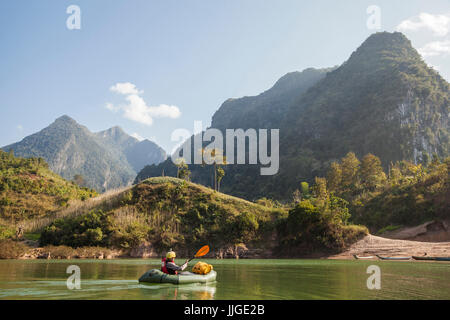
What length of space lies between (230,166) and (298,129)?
41469mm

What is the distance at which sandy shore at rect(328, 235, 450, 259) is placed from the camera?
1575 inches

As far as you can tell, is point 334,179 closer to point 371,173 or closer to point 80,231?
point 371,173

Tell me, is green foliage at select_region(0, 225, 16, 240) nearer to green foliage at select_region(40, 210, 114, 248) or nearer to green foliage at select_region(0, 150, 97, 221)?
green foliage at select_region(40, 210, 114, 248)

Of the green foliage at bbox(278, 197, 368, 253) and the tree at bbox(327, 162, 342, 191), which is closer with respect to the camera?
the green foliage at bbox(278, 197, 368, 253)

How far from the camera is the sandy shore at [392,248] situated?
40.0m

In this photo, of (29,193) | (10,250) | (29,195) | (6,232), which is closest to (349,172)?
(10,250)

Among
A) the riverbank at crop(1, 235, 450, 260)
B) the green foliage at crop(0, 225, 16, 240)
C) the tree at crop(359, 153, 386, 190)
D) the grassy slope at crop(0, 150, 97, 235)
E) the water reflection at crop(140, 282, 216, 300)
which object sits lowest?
the riverbank at crop(1, 235, 450, 260)

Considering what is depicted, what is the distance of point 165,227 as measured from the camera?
2203 inches

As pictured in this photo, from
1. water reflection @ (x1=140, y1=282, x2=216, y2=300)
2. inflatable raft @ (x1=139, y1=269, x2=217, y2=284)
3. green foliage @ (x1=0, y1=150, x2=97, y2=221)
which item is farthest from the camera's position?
green foliage @ (x1=0, y1=150, x2=97, y2=221)

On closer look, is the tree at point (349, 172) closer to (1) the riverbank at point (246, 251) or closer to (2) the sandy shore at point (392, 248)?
(1) the riverbank at point (246, 251)

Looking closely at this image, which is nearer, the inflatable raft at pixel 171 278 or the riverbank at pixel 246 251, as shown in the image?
the inflatable raft at pixel 171 278

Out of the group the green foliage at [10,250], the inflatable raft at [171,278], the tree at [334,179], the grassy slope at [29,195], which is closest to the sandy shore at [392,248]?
the tree at [334,179]

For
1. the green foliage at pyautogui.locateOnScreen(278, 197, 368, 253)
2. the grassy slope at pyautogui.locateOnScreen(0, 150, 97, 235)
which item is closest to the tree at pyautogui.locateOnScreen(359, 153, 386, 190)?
the green foliage at pyautogui.locateOnScreen(278, 197, 368, 253)

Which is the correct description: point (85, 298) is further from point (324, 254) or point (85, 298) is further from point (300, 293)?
point (324, 254)
